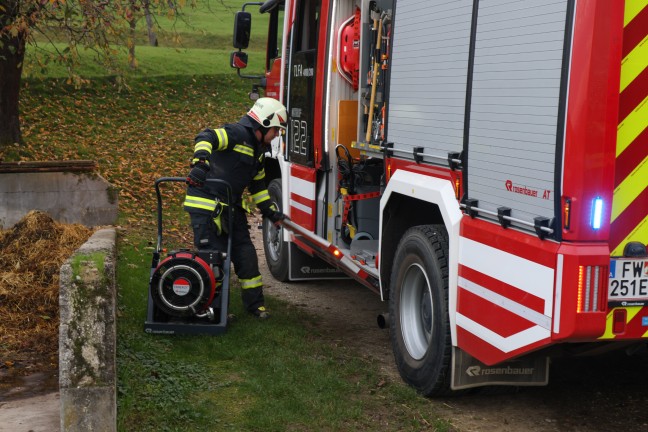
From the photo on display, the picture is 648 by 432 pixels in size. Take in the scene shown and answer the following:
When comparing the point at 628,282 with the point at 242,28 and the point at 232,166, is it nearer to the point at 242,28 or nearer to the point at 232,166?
the point at 232,166

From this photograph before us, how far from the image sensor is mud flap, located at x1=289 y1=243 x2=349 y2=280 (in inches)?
355

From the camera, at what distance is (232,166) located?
7.43 m

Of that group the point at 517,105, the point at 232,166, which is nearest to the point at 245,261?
the point at 232,166

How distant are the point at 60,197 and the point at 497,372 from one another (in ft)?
23.1

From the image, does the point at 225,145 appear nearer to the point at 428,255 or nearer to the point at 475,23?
the point at 428,255

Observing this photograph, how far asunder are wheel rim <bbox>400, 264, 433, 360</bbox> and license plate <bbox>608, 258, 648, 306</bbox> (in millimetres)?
1689

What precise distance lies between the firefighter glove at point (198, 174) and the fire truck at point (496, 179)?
1.16m

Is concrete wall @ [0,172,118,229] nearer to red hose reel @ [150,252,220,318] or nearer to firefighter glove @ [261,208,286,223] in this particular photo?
firefighter glove @ [261,208,286,223]

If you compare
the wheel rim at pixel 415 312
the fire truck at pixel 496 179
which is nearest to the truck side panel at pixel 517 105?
the fire truck at pixel 496 179

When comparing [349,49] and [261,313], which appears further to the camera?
[261,313]

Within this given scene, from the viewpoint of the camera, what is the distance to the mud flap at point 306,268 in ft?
29.6

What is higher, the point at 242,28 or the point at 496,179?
the point at 242,28

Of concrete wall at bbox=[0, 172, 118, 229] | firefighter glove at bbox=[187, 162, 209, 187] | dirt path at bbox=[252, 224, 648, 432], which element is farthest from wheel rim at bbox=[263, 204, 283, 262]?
firefighter glove at bbox=[187, 162, 209, 187]

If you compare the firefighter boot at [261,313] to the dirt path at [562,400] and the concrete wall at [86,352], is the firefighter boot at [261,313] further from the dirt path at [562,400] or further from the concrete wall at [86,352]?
the concrete wall at [86,352]
